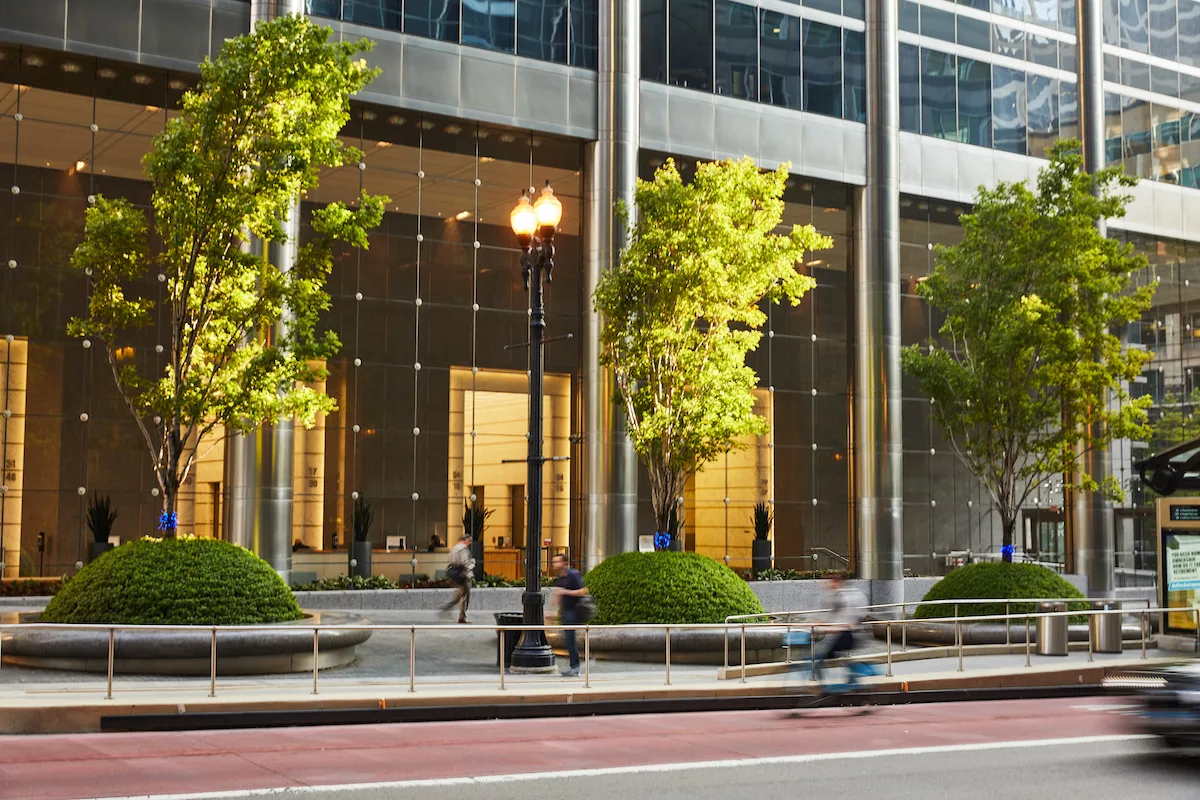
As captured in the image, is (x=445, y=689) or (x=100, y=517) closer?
(x=445, y=689)

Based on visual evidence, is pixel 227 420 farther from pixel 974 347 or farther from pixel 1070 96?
pixel 1070 96

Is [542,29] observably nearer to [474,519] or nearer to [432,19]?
[432,19]

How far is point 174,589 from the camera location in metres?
18.2

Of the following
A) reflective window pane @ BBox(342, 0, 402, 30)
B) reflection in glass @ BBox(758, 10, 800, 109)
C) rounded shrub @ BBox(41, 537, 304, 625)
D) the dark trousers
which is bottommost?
the dark trousers

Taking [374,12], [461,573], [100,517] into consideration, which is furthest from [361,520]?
[374,12]

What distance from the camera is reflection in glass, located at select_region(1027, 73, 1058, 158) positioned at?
137 ft

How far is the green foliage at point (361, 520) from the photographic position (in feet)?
99.2

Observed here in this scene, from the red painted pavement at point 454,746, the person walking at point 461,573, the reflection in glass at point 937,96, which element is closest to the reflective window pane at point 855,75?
the reflection in glass at point 937,96

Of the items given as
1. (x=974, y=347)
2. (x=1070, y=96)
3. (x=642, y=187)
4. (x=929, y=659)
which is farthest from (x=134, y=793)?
(x=1070, y=96)

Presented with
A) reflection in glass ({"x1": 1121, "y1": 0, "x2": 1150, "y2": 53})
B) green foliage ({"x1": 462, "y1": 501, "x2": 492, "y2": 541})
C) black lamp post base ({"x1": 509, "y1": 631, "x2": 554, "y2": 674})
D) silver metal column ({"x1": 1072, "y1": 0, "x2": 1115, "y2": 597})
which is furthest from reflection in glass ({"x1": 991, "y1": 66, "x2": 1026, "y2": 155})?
black lamp post base ({"x1": 509, "y1": 631, "x2": 554, "y2": 674})

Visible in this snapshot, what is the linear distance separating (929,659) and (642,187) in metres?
11.4

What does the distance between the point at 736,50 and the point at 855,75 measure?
4.24 meters

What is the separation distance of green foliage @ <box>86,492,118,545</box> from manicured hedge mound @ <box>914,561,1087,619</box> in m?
16.9

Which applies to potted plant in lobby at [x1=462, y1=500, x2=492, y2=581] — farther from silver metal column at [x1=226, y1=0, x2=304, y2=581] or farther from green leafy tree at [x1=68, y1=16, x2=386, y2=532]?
green leafy tree at [x1=68, y1=16, x2=386, y2=532]
